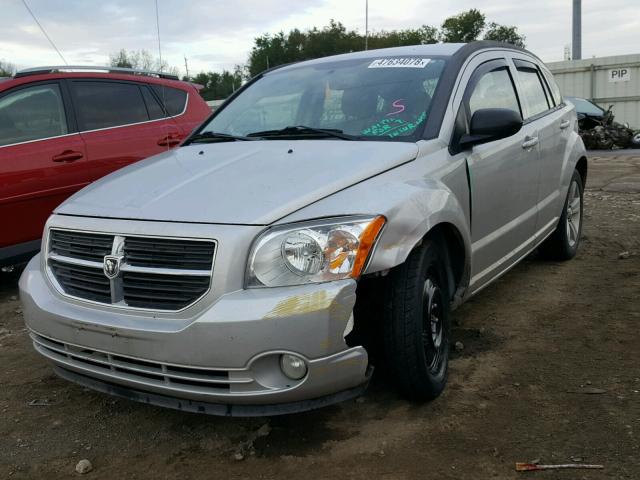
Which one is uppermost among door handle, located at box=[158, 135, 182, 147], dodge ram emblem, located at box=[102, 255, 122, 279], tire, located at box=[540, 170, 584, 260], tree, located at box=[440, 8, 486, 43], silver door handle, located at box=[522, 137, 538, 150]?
tree, located at box=[440, 8, 486, 43]

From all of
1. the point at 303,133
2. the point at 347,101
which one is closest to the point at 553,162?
the point at 347,101

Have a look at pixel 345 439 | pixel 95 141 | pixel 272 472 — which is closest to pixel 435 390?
pixel 345 439

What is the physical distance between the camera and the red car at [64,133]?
495cm

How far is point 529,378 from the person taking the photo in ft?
10.6

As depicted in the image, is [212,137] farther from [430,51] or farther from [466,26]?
[466,26]

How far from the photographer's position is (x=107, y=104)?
5.79 m

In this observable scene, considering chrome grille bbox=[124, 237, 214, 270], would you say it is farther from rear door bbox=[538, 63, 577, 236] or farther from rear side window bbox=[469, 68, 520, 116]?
rear door bbox=[538, 63, 577, 236]

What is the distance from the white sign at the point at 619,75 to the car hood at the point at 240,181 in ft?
65.1

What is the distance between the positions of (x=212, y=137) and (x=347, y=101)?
82 centimetres

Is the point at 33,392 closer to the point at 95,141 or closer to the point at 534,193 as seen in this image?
the point at 95,141

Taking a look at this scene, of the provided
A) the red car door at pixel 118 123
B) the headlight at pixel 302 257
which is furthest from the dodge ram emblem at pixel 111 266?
the red car door at pixel 118 123

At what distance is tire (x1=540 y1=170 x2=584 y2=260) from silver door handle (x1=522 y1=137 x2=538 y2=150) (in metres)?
1.05

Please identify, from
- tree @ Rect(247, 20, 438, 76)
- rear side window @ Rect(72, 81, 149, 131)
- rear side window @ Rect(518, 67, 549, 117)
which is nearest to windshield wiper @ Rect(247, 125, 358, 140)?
rear side window @ Rect(518, 67, 549, 117)

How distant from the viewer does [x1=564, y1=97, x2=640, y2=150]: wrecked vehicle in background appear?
17.7 metres
